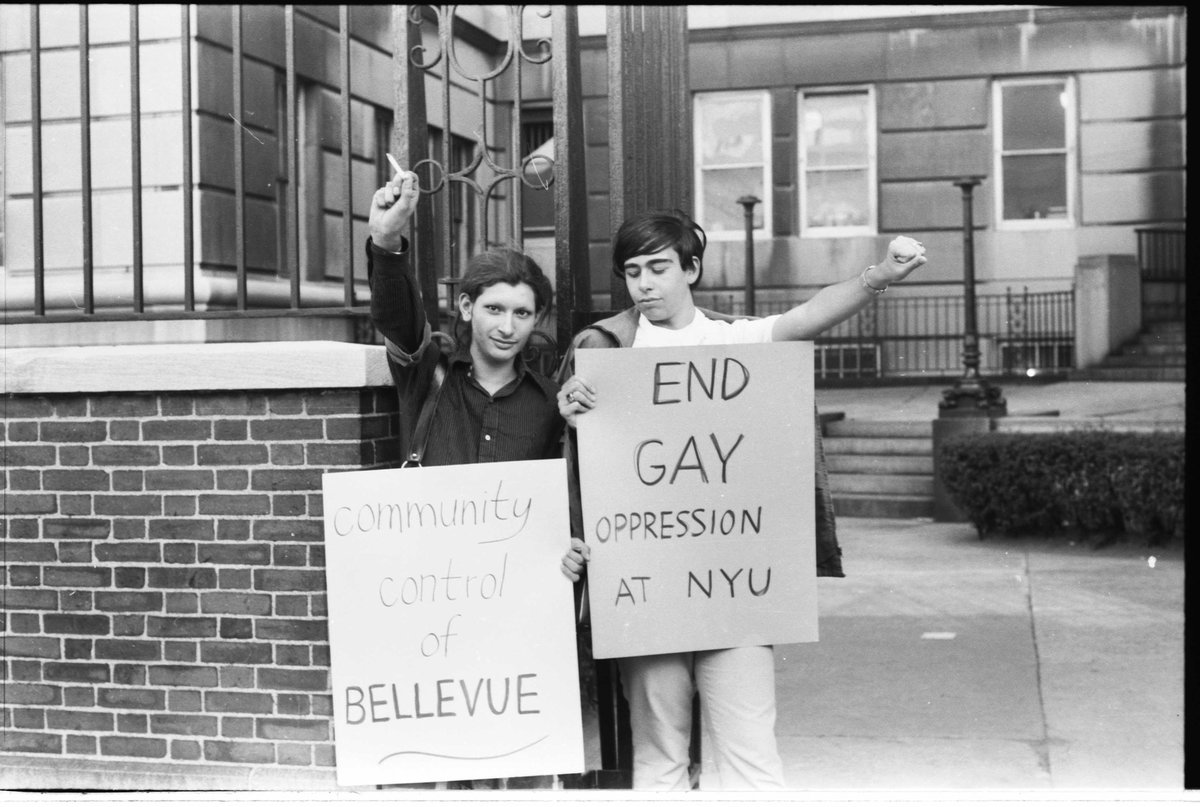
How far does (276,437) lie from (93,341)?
134 cm

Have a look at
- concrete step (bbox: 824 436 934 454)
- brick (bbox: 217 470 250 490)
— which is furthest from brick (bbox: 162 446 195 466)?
concrete step (bbox: 824 436 934 454)

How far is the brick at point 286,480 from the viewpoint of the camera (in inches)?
169

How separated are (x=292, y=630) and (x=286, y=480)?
48 cm

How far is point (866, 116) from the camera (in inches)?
790

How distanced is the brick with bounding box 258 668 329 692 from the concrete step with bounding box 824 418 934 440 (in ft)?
33.5

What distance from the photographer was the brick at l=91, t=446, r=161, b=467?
446cm

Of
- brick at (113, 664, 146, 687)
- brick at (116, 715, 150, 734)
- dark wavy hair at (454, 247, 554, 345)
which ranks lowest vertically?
brick at (116, 715, 150, 734)

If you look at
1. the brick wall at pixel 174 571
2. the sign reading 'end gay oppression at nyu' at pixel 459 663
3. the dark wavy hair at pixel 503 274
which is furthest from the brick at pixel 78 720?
the dark wavy hair at pixel 503 274

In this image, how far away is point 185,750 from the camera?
4426 mm

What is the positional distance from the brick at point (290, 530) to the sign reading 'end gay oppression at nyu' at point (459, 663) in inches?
25.6

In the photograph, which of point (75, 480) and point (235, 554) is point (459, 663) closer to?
point (235, 554)

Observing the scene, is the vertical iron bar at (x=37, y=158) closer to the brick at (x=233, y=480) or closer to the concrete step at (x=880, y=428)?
the brick at (x=233, y=480)

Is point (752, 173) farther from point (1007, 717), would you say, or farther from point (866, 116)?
point (1007, 717)

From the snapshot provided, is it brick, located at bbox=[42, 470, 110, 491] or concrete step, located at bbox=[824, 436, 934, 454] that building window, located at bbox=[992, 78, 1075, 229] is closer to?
concrete step, located at bbox=[824, 436, 934, 454]
